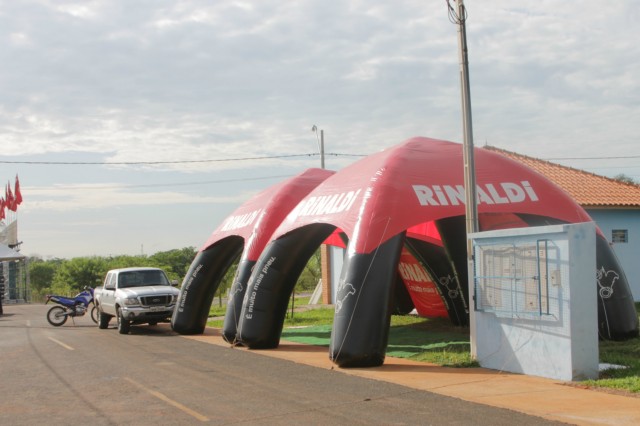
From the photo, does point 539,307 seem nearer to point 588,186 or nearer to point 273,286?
point 273,286

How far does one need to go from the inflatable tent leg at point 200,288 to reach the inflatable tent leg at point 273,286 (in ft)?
15.8

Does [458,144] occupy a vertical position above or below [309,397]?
above

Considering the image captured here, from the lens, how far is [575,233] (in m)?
11.4

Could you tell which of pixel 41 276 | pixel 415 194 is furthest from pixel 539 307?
pixel 41 276

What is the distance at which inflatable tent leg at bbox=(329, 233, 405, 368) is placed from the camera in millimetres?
13250

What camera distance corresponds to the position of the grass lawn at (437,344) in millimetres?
11531

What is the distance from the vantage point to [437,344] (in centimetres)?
1689

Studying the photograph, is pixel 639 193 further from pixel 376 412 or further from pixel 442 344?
pixel 376 412

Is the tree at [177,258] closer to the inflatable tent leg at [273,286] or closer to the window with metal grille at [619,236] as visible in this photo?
the window with metal grille at [619,236]

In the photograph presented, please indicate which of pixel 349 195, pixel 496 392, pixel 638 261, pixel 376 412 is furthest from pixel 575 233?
pixel 638 261

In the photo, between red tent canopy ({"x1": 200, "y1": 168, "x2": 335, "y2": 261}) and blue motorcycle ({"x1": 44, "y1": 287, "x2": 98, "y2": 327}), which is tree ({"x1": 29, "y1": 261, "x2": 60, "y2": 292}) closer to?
blue motorcycle ({"x1": 44, "y1": 287, "x2": 98, "y2": 327})

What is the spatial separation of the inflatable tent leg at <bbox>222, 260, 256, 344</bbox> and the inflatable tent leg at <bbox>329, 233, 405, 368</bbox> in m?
5.22

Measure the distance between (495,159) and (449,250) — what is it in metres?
2.91

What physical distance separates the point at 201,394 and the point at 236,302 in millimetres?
8082
